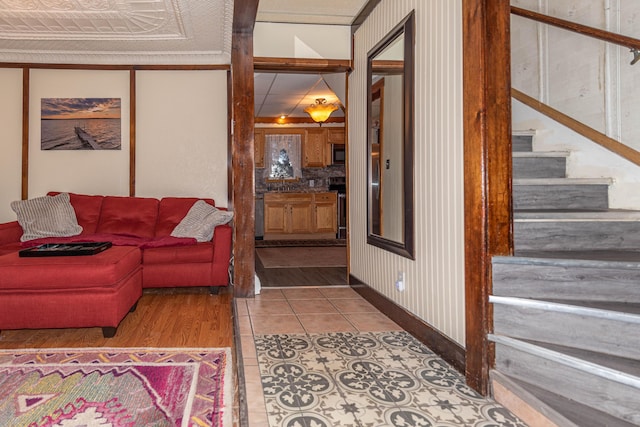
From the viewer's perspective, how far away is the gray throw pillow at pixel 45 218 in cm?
454

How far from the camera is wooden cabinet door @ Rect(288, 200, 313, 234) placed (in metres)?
9.19

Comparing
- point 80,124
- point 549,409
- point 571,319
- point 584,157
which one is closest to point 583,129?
point 584,157

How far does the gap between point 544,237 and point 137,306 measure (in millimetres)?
3169

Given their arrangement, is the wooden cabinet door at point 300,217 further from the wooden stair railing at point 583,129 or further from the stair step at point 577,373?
the stair step at point 577,373

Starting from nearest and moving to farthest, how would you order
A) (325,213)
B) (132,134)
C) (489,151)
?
1. (489,151)
2. (132,134)
3. (325,213)

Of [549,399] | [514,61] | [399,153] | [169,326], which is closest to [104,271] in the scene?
[169,326]

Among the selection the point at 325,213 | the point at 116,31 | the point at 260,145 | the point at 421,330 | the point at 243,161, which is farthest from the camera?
the point at 260,145

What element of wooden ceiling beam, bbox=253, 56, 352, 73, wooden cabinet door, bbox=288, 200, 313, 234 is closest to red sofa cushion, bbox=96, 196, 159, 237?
wooden ceiling beam, bbox=253, 56, 352, 73

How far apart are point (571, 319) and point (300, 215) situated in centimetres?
752

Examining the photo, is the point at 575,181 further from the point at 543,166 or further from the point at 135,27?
the point at 135,27

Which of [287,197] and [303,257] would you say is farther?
[287,197]

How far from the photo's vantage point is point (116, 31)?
4832 millimetres

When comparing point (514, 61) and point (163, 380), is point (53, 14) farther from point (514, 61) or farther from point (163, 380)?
point (514, 61)

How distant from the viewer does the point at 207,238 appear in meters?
4.45
